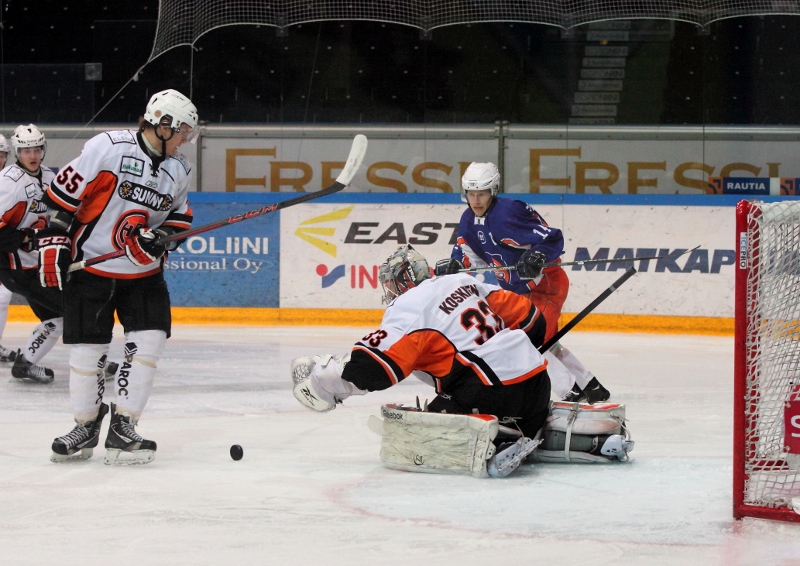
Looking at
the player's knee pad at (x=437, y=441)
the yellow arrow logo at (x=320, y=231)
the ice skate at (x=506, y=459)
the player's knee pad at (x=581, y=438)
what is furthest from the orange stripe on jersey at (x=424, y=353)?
the yellow arrow logo at (x=320, y=231)

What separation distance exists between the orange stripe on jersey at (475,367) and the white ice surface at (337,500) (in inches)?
11.6

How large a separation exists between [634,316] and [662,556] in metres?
5.28

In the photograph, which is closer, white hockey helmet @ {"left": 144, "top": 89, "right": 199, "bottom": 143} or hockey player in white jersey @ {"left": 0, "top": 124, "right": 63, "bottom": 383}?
white hockey helmet @ {"left": 144, "top": 89, "right": 199, "bottom": 143}

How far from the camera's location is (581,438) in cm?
356

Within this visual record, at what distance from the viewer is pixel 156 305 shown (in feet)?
11.9

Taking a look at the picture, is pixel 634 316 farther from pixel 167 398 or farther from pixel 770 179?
pixel 167 398

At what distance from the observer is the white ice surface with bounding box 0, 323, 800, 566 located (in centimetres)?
255

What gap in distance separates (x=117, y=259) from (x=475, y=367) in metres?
1.18

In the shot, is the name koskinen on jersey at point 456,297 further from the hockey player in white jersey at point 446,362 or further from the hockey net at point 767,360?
the hockey net at point 767,360

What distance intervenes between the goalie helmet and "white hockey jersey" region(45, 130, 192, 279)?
2.56ft

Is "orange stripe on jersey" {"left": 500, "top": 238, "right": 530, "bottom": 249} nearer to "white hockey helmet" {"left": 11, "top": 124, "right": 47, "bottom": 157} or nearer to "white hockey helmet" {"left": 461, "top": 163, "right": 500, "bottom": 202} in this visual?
"white hockey helmet" {"left": 461, "top": 163, "right": 500, "bottom": 202}

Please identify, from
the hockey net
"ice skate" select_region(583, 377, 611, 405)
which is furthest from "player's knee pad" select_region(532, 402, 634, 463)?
"ice skate" select_region(583, 377, 611, 405)

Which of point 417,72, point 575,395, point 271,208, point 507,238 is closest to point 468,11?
point 417,72

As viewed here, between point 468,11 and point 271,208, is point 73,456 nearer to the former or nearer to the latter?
point 271,208
